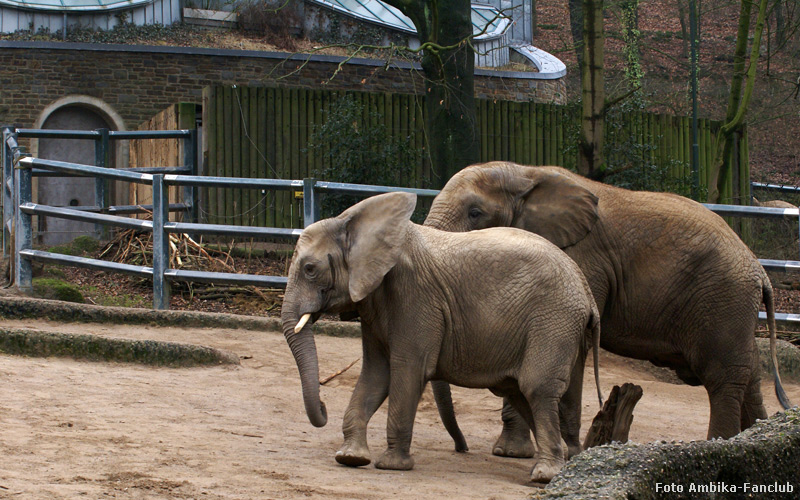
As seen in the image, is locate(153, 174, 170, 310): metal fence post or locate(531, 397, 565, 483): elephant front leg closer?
locate(531, 397, 565, 483): elephant front leg

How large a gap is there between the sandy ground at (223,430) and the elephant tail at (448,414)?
0.31 ft

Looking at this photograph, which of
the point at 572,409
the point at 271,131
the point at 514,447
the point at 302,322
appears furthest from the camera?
the point at 271,131

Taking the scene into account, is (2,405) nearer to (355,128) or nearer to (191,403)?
(191,403)

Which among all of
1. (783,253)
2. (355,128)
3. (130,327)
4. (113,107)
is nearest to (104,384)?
(130,327)

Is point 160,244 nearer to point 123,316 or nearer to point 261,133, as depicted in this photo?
point 123,316

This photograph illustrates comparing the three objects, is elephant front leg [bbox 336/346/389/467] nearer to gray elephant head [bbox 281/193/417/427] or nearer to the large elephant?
gray elephant head [bbox 281/193/417/427]

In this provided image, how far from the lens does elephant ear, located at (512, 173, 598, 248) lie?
744cm

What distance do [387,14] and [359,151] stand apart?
15761 millimetres

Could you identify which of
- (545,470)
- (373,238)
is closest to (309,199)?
(373,238)

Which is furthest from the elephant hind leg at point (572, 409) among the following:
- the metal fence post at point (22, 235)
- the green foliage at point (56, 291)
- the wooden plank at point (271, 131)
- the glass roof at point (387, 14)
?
the glass roof at point (387, 14)

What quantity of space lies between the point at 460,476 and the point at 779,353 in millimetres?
5411

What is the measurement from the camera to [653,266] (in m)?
7.43

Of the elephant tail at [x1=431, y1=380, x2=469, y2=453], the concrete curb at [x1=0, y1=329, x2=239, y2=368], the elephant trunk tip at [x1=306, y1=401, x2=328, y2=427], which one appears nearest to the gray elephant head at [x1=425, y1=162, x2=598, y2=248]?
the elephant tail at [x1=431, y1=380, x2=469, y2=453]

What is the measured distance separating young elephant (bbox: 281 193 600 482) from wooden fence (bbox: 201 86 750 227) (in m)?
9.29
